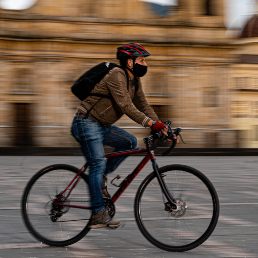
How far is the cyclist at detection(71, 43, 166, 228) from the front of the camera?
735 centimetres

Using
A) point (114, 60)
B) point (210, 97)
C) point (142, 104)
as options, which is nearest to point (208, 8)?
point (210, 97)

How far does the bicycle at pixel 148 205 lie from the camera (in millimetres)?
7371

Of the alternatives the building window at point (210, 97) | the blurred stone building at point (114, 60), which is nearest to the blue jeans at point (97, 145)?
the blurred stone building at point (114, 60)

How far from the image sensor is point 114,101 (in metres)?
7.45

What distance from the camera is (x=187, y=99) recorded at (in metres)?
35.5

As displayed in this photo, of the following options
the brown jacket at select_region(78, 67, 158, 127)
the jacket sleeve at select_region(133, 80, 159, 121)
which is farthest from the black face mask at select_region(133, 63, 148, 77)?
the jacket sleeve at select_region(133, 80, 159, 121)

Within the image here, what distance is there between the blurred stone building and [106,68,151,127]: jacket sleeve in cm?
2404

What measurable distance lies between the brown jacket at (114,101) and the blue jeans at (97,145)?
10 centimetres

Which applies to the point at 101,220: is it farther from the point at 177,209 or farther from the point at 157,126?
the point at 157,126

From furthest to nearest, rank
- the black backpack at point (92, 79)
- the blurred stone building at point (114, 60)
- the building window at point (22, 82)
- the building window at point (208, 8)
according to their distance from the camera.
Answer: the building window at point (208, 8) → the building window at point (22, 82) → the blurred stone building at point (114, 60) → the black backpack at point (92, 79)

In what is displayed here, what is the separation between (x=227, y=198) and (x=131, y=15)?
75.8 feet

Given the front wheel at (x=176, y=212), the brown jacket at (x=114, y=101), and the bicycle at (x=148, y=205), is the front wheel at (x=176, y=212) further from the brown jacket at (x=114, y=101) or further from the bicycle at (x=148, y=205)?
the brown jacket at (x=114, y=101)

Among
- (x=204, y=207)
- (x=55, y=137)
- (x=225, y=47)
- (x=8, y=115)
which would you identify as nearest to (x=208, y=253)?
(x=204, y=207)

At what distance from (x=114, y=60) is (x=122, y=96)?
2738cm
